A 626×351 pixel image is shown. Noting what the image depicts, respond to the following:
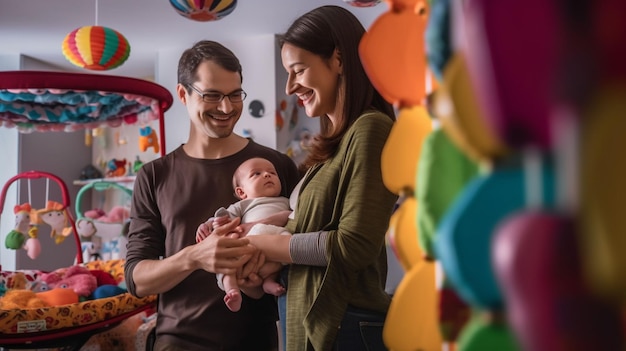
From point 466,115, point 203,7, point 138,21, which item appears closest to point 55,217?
point 203,7

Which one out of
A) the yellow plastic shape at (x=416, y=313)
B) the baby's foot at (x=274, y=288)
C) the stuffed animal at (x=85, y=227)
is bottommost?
the stuffed animal at (x=85, y=227)

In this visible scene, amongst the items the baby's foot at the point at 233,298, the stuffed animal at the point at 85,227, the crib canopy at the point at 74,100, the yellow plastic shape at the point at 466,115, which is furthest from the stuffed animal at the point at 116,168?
the yellow plastic shape at the point at 466,115

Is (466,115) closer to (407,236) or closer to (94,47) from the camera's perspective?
(407,236)

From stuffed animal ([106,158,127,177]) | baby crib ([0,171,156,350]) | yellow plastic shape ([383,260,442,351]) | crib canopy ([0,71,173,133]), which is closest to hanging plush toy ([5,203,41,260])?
crib canopy ([0,71,173,133])

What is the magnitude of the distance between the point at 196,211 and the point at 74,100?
6.53 feet

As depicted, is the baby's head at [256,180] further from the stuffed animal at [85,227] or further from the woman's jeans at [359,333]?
the stuffed animal at [85,227]

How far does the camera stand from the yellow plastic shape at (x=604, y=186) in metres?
0.22

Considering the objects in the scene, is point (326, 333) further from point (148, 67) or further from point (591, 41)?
point (148, 67)

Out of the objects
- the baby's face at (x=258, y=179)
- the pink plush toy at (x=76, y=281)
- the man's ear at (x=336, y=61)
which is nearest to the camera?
the man's ear at (x=336, y=61)

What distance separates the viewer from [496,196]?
271mm

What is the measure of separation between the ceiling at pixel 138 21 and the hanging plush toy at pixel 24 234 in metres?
1.64

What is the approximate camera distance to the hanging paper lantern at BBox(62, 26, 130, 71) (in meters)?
3.68

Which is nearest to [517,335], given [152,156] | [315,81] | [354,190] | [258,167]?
[354,190]

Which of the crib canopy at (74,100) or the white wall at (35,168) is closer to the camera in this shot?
the crib canopy at (74,100)
